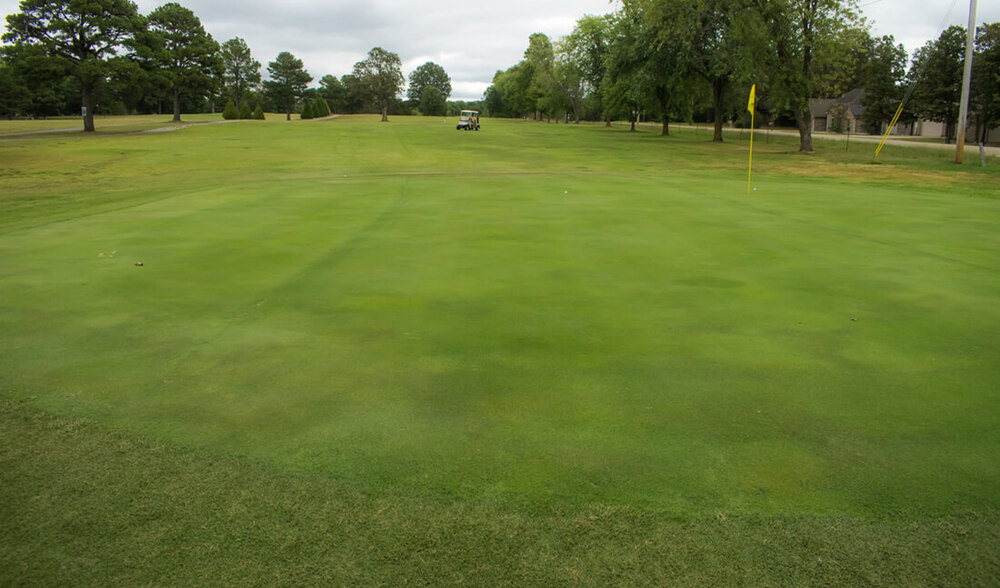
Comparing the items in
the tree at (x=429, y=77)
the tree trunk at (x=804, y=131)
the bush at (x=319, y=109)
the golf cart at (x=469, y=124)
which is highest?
the tree at (x=429, y=77)

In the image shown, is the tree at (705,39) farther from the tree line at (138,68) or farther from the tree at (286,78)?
the tree at (286,78)

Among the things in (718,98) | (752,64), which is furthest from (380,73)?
(752,64)

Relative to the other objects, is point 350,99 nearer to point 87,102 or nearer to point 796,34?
point 87,102

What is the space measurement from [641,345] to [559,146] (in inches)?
1518


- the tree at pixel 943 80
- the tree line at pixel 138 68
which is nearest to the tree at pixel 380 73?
the tree line at pixel 138 68

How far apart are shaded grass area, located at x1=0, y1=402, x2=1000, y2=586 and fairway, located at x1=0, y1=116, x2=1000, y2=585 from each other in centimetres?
1

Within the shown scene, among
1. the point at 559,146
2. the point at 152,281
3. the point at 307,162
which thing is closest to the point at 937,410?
the point at 152,281

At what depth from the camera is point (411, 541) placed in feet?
9.80

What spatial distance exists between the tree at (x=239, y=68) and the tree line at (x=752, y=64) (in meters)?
42.9

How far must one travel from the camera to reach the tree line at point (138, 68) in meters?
42.6

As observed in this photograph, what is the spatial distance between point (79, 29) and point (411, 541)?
2064 inches

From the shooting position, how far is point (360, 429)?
13.3 feet

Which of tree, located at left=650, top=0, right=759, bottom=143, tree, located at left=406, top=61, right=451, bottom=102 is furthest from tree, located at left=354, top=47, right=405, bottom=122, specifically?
tree, located at left=406, top=61, right=451, bottom=102

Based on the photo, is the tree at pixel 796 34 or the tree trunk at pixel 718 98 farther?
the tree trunk at pixel 718 98
